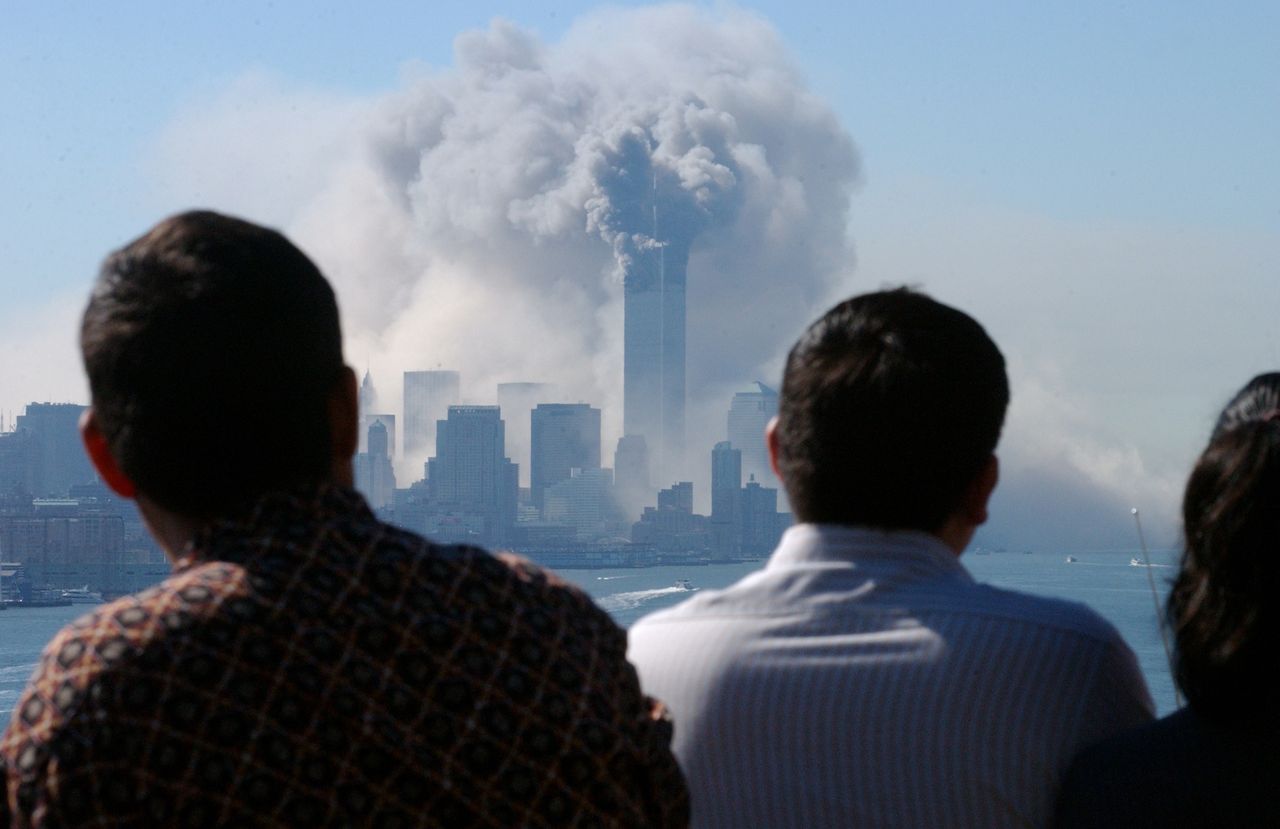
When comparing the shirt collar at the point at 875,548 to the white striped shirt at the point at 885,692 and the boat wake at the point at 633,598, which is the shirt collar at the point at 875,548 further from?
the boat wake at the point at 633,598

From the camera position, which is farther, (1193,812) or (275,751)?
(1193,812)

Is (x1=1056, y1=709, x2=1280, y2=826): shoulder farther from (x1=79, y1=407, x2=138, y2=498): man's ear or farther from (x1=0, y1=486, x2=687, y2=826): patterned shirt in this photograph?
(x1=79, y1=407, x2=138, y2=498): man's ear

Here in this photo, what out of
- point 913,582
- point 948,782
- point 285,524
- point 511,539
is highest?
point 285,524

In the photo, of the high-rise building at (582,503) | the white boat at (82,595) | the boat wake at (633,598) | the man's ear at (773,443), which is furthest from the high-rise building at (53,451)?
the man's ear at (773,443)

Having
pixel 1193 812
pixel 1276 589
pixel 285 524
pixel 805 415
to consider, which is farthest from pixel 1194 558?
pixel 285 524

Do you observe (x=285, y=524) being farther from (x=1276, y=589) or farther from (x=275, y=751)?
(x=1276, y=589)

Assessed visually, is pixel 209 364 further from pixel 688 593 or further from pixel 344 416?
pixel 688 593
